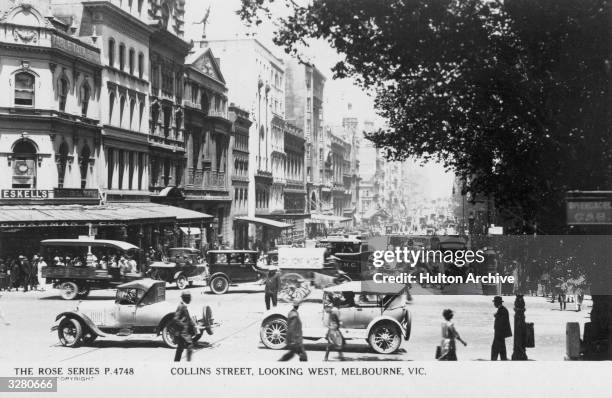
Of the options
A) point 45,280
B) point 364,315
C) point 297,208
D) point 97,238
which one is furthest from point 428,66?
point 297,208

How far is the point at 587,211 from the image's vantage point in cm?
1025

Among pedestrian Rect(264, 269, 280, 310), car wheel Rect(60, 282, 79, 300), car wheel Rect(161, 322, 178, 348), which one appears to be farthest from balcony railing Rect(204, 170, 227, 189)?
car wheel Rect(161, 322, 178, 348)

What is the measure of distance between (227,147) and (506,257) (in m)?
18.8

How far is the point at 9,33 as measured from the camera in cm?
1500

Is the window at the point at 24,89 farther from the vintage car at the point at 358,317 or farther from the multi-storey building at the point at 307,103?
the vintage car at the point at 358,317

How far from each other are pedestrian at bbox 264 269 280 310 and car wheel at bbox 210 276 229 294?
155 inches

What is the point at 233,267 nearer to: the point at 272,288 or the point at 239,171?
the point at 272,288

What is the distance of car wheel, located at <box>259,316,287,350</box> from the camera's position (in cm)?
1113

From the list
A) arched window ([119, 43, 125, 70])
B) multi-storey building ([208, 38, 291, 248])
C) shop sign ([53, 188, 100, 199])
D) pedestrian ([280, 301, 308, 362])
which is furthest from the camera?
arched window ([119, 43, 125, 70])

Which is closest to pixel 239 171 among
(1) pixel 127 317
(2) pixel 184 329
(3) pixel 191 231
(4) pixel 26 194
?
(3) pixel 191 231

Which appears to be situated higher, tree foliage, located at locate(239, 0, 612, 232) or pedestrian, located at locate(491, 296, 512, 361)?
tree foliage, located at locate(239, 0, 612, 232)

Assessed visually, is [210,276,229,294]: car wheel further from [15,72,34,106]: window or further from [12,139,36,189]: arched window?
[15,72,34,106]: window

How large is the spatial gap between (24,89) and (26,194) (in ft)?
10.8

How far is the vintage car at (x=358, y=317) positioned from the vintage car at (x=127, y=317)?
1.38m
